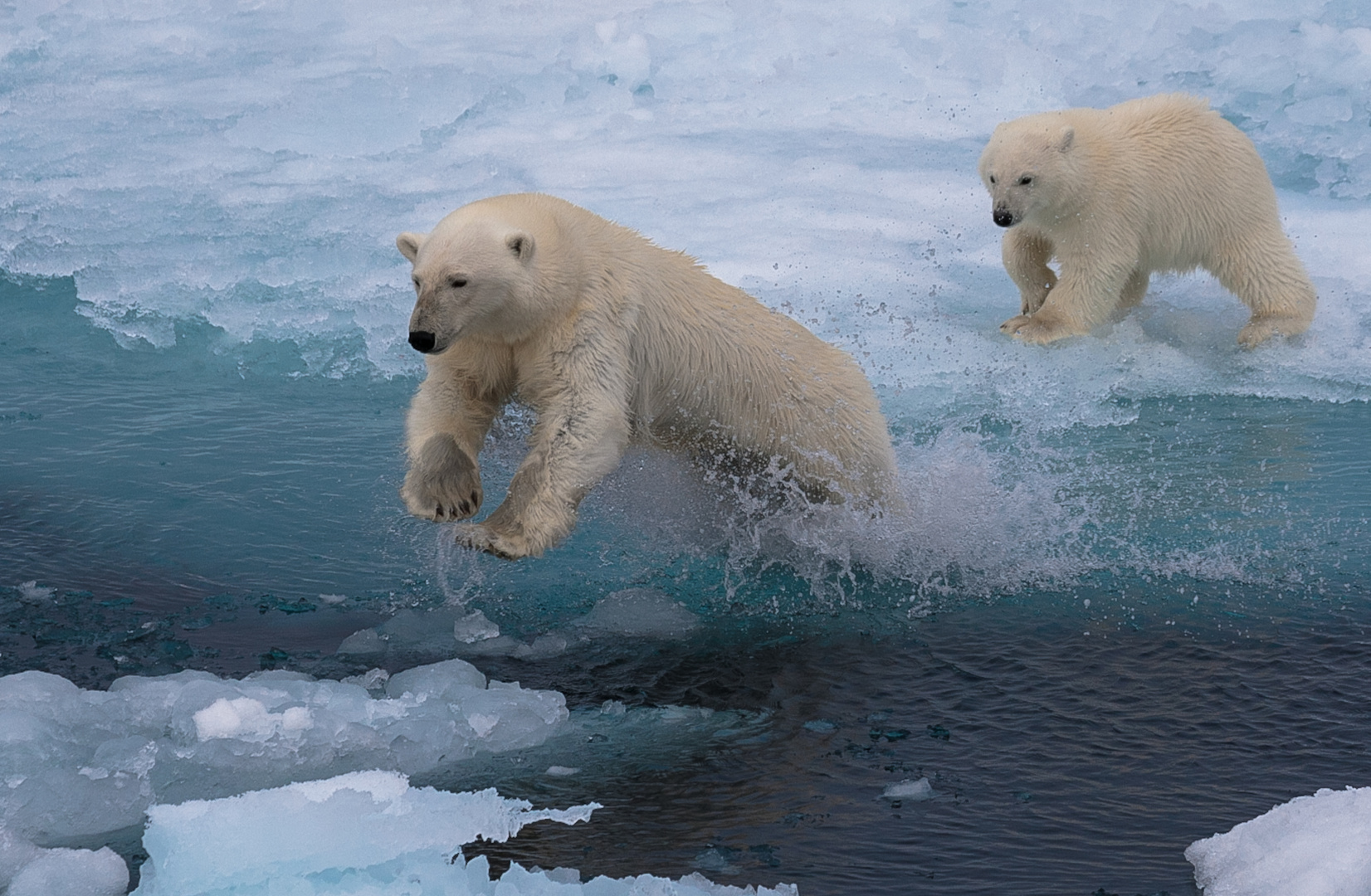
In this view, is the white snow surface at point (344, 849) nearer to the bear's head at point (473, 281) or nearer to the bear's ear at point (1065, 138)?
the bear's head at point (473, 281)

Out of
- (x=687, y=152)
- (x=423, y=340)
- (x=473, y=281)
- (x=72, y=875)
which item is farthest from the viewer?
(x=687, y=152)

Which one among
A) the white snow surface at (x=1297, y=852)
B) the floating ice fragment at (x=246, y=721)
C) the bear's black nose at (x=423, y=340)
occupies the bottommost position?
the floating ice fragment at (x=246, y=721)

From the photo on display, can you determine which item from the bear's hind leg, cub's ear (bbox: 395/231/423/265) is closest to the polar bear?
the bear's hind leg

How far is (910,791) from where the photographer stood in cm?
333

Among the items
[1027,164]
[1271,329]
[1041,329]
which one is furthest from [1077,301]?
[1271,329]

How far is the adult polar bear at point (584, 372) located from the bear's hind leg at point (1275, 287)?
11.9 ft

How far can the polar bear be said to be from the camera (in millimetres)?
7438

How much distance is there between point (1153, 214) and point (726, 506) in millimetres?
3647

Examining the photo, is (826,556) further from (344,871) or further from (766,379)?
(344,871)

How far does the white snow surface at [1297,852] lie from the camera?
2.79m

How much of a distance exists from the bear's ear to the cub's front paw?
4281mm

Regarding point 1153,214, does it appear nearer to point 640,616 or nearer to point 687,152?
point 687,152

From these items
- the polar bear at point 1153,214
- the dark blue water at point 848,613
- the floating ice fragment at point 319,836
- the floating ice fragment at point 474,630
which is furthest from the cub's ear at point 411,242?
the polar bear at point 1153,214

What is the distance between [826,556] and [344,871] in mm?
2484
